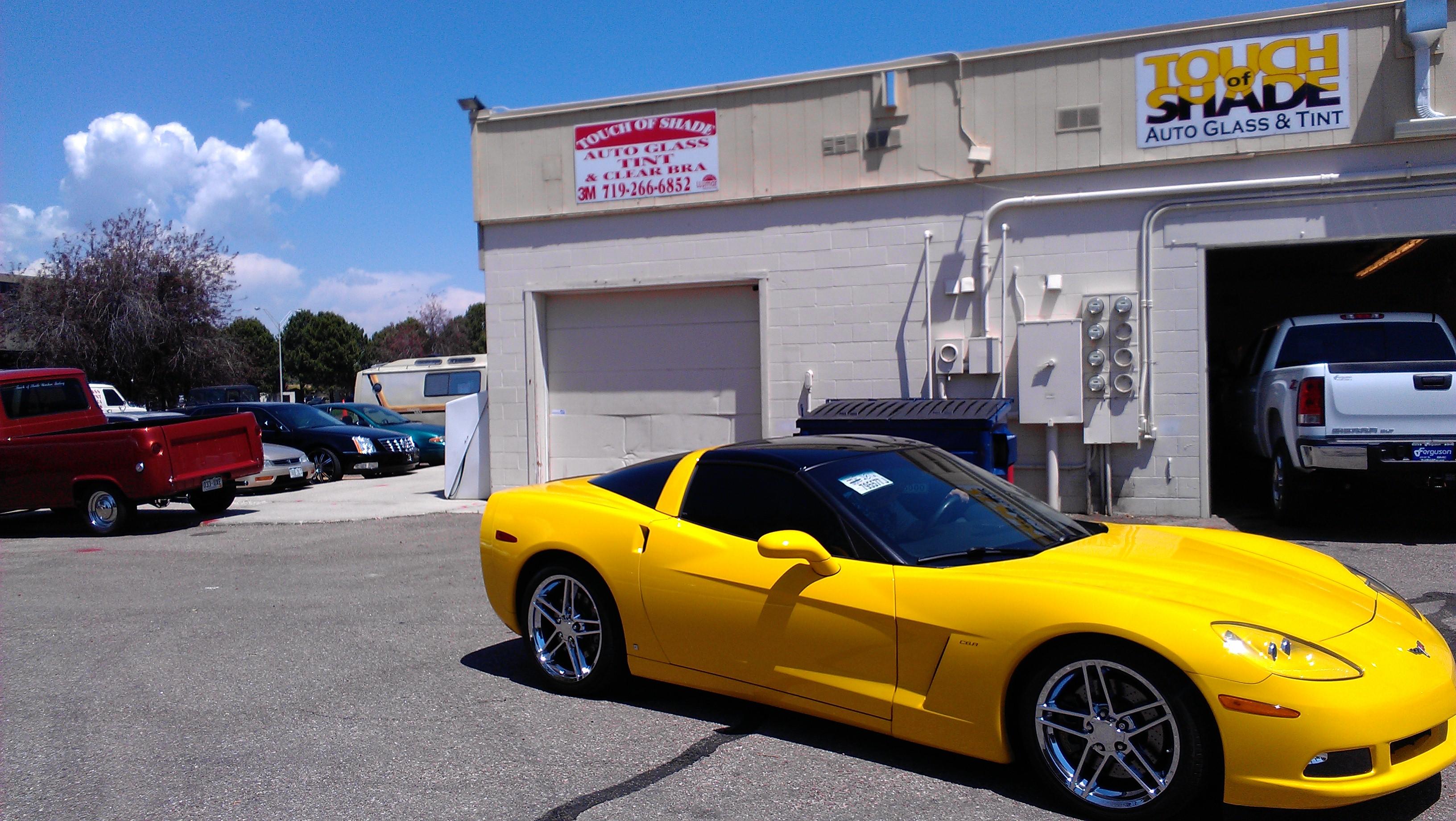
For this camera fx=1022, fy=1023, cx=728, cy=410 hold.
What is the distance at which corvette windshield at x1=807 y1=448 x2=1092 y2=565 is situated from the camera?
4254 millimetres

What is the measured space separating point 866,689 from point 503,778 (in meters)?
1.49

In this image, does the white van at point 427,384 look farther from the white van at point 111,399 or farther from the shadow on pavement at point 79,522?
the shadow on pavement at point 79,522

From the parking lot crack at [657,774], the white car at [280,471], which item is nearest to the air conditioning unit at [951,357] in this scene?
the parking lot crack at [657,774]

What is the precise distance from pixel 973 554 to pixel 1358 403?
6483 mm

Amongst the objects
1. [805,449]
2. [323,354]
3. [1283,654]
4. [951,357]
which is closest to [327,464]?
[951,357]

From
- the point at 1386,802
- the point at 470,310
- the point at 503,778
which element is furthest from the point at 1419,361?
the point at 470,310

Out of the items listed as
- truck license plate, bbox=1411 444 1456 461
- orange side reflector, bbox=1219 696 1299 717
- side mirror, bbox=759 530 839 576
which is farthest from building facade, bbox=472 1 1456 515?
orange side reflector, bbox=1219 696 1299 717

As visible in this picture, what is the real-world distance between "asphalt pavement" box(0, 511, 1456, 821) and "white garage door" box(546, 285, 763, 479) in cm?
582

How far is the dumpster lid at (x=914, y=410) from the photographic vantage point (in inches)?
369

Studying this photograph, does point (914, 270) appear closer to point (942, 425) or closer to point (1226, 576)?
point (942, 425)

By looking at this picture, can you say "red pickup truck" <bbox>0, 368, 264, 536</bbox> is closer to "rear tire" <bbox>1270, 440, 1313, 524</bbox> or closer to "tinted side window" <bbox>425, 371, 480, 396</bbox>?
"rear tire" <bbox>1270, 440, 1313, 524</bbox>

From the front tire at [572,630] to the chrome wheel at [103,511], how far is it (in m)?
8.93

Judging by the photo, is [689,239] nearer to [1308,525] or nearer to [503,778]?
[1308,525]

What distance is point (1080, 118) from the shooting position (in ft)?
37.4
